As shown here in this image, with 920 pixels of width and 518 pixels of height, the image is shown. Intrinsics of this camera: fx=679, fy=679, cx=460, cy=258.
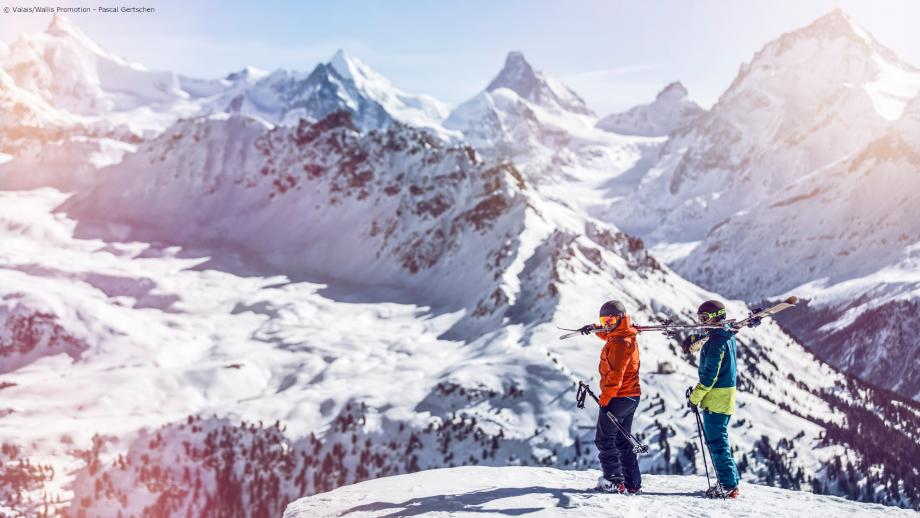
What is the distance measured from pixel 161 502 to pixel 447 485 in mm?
110620

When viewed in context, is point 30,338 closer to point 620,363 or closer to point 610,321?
point 610,321

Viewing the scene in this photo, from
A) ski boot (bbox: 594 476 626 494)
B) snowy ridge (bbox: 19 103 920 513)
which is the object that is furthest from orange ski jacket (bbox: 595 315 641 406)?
snowy ridge (bbox: 19 103 920 513)

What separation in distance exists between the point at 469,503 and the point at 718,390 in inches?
306

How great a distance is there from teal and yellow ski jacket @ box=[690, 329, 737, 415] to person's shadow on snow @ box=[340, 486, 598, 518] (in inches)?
168

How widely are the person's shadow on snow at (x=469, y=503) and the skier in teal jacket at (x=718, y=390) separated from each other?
3767mm

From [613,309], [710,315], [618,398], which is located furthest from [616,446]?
[710,315]

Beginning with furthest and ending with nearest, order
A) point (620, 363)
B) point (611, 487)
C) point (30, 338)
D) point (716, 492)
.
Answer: point (30, 338) < point (611, 487) < point (620, 363) < point (716, 492)

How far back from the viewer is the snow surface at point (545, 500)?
686 inches

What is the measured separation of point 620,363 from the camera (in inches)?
759

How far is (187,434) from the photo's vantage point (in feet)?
409

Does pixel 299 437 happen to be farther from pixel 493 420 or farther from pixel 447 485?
Answer: pixel 447 485

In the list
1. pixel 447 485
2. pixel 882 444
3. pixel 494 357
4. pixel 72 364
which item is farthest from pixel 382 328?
pixel 447 485

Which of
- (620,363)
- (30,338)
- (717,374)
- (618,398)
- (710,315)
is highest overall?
(710,315)

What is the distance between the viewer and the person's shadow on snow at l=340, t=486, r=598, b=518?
57.9 feet
